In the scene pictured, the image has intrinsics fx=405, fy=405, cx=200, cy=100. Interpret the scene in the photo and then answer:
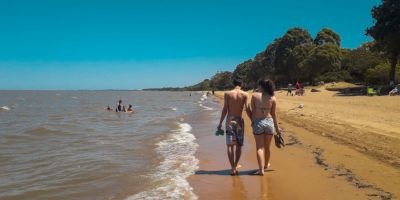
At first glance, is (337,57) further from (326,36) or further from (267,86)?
(267,86)

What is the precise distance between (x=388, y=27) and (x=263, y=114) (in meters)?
31.3

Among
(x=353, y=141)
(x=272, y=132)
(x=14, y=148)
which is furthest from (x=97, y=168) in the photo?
(x=353, y=141)

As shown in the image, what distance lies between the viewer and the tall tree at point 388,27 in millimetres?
33844

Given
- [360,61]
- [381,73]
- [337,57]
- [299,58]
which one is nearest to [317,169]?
[381,73]

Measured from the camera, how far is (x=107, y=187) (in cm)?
746

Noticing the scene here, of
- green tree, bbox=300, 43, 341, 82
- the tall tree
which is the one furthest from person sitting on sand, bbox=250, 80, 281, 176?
green tree, bbox=300, 43, 341, 82

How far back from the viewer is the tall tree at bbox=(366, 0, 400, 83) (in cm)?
3384

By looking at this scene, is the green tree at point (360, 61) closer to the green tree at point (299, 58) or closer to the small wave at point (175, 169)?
the green tree at point (299, 58)

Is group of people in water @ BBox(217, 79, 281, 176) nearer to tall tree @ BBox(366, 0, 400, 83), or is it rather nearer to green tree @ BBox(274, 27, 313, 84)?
tall tree @ BBox(366, 0, 400, 83)

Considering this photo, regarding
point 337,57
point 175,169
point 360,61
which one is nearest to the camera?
point 175,169

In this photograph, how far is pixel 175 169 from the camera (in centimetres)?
887

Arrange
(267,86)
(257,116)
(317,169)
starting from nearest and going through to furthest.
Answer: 1. (267,86)
2. (257,116)
3. (317,169)

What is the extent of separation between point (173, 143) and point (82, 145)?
10.0 ft

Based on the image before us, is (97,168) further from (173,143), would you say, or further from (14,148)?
(14,148)
